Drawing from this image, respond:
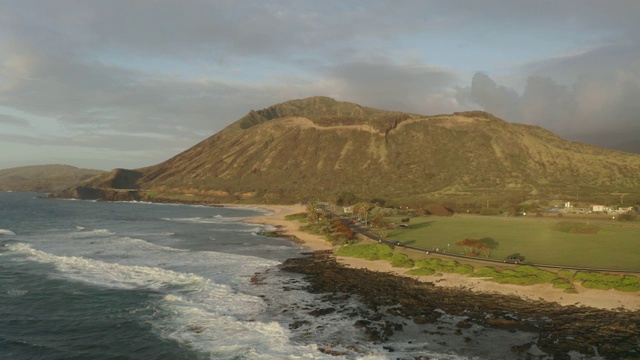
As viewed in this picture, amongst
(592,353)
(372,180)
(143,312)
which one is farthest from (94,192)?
(592,353)

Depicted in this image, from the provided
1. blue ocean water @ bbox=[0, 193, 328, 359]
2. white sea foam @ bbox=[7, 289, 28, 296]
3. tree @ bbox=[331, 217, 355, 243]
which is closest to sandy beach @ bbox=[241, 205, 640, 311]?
blue ocean water @ bbox=[0, 193, 328, 359]

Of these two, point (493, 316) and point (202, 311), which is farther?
point (202, 311)

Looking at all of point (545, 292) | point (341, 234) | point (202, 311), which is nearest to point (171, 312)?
point (202, 311)

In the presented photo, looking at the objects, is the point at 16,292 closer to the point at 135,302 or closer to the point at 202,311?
the point at 135,302

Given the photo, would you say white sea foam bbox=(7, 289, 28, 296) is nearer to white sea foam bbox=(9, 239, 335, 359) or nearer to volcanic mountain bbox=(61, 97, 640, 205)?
white sea foam bbox=(9, 239, 335, 359)

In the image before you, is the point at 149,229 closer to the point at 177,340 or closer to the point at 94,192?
the point at 177,340

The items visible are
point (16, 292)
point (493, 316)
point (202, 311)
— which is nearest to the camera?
point (493, 316)
